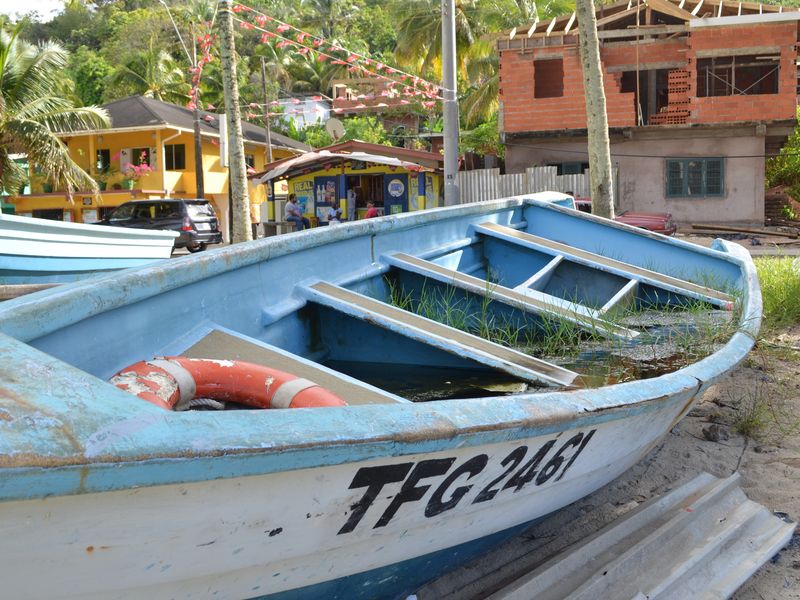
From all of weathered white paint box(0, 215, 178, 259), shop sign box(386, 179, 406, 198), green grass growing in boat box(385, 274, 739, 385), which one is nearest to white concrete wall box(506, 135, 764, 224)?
shop sign box(386, 179, 406, 198)

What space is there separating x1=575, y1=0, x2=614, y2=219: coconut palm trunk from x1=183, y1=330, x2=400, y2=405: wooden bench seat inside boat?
374 inches

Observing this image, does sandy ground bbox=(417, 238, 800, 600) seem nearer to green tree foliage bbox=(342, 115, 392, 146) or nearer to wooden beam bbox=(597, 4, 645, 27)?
wooden beam bbox=(597, 4, 645, 27)

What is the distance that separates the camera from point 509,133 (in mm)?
26000

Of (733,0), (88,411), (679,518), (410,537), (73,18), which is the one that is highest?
(73,18)

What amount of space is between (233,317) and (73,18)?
73404 mm

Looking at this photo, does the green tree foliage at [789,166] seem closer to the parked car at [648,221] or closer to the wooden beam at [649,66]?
the wooden beam at [649,66]

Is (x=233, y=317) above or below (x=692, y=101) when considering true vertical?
below

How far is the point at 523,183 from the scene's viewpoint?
2406cm

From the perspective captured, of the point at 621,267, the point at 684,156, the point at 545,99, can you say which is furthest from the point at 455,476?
the point at 684,156

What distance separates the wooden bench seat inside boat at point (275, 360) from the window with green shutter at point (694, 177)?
24.0m

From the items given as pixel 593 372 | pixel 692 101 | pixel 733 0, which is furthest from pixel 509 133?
pixel 593 372

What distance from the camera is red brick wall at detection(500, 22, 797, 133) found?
23906 mm

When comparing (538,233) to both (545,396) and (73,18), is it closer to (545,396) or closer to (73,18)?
(545,396)

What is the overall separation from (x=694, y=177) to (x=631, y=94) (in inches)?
126
